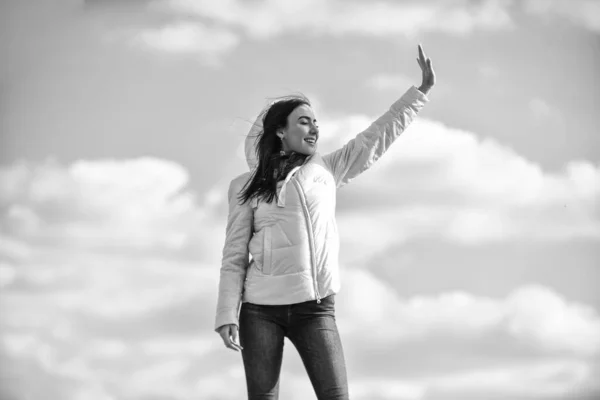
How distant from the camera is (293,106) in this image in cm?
338

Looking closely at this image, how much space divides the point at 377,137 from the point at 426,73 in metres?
0.36

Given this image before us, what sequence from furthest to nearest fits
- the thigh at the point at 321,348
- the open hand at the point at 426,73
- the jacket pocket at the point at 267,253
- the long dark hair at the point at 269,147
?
the open hand at the point at 426,73, the long dark hair at the point at 269,147, the jacket pocket at the point at 267,253, the thigh at the point at 321,348

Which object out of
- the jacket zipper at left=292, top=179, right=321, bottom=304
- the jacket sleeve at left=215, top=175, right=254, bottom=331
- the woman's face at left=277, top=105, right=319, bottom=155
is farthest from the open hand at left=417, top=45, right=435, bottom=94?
the jacket sleeve at left=215, top=175, right=254, bottom=331

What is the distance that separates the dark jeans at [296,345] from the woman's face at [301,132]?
649 mm

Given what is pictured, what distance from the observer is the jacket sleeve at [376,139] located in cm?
335

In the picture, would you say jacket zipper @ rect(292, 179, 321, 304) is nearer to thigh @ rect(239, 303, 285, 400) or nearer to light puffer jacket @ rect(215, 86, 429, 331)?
light puffer jacket @ rect(215, 86, 429, 331)

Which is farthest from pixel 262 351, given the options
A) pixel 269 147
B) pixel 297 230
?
pixel 269 147

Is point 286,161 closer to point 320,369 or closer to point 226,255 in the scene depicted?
point 226,255

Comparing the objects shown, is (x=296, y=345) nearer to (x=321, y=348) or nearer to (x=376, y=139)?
(x=321, y=348)

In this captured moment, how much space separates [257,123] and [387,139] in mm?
577

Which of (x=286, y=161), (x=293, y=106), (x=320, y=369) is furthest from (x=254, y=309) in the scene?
(x=293, y=106)

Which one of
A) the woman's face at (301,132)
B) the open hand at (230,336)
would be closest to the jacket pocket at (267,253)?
the open hand at (230,336)

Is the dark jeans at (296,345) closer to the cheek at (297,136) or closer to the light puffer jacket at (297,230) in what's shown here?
the light puffer jacket at (297,230)

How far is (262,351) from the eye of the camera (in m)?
3.07
